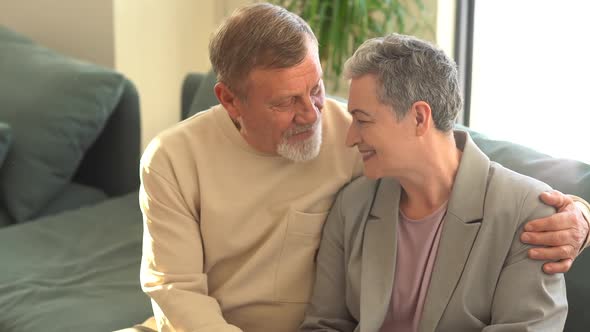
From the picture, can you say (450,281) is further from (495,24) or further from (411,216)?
(495,24)

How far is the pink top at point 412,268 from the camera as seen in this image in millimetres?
1826

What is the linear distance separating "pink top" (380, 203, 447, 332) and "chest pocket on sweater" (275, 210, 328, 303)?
0.23 meters

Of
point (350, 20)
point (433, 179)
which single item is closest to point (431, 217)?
point (433, 179)

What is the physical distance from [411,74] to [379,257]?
409mm

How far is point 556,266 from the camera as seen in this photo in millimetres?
1666

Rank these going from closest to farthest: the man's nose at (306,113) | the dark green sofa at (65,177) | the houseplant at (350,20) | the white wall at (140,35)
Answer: the man's nose at (306,113) → the dark green sofa at (65,177) → the houseplant at (350,20) → the white wall at (140,35)

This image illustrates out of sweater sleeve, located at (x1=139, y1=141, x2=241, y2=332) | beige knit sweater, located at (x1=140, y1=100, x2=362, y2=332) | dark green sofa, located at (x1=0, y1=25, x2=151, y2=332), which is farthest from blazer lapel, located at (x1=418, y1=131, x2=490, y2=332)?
dark green sofa, located at (x1=0, y1=25, x2=151, y2=332)

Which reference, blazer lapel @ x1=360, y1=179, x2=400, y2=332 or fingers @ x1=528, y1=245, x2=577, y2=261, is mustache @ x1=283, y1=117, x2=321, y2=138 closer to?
blazer lapel @ x1=360, y1=179, x2=400, y2=332

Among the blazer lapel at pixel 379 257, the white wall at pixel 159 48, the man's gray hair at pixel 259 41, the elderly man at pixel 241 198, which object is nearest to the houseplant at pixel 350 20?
the white wall at pixel 159 48

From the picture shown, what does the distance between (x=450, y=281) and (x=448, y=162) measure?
9.7 inches

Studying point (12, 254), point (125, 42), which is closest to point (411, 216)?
point (12, 254)

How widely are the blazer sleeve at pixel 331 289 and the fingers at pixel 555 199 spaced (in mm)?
465

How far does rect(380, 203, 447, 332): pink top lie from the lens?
1826 mm

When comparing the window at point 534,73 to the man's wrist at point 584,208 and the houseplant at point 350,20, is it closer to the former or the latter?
the houseplant at point 350,20
